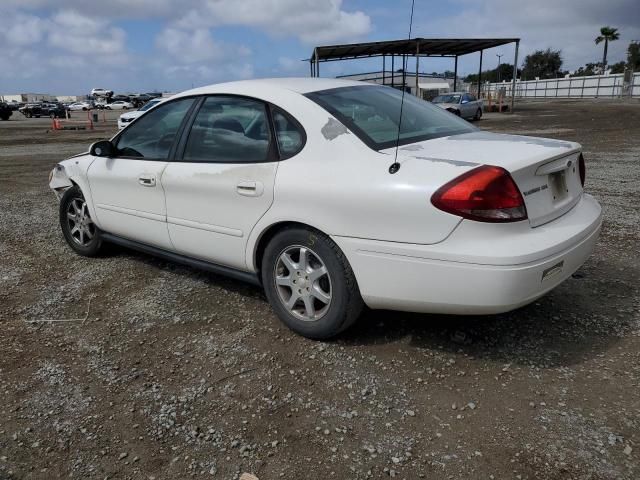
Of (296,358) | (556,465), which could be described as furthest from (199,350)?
(556,465)

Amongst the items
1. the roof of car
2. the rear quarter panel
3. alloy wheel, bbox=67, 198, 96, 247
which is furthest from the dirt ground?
the roof of car

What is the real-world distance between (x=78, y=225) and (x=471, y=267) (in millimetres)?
3956

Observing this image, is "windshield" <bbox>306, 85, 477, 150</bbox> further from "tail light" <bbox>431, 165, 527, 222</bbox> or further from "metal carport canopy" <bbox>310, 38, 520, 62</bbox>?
"metal carport canopy" <bbox>310, 38, 520, 62</bbox>

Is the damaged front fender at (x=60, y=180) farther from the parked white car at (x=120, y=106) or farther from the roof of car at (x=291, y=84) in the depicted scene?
the parked white car at (x=120, y=106)

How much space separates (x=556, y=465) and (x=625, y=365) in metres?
1.06

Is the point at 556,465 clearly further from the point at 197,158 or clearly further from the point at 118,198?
the point at 118,198

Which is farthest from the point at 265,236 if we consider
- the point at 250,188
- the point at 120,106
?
the point at 120,106

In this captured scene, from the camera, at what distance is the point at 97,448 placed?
8.16 feet

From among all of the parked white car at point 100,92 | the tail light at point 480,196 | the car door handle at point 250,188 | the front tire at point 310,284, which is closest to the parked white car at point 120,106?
the parked white car at point 100,92

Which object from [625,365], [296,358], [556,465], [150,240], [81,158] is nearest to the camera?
[556,465]

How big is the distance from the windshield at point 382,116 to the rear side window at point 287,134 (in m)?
0.21

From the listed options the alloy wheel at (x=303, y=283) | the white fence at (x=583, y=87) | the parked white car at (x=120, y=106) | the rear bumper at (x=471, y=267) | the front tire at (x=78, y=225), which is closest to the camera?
the rear bumper at (x=471, y=267)

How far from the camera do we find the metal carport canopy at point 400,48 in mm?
26139

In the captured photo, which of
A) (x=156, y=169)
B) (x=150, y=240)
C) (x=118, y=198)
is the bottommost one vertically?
(x=150, y=240)
